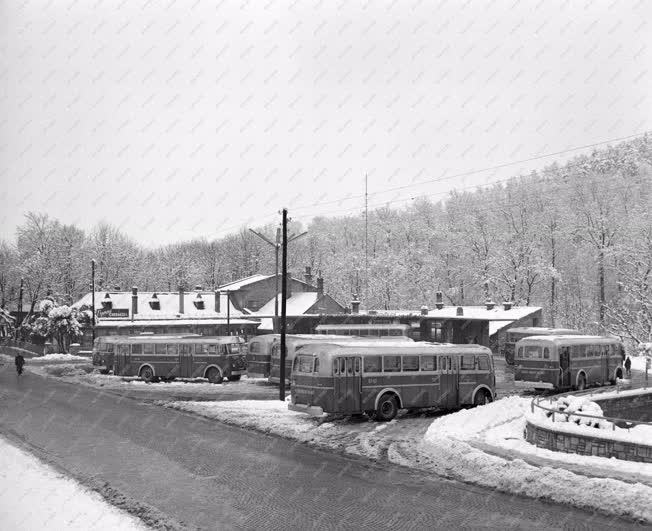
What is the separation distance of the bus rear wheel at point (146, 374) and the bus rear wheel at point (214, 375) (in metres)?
3.10

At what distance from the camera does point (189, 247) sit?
125 meters

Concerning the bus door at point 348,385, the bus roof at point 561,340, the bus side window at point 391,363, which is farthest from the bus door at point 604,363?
the bus door at point 348,385

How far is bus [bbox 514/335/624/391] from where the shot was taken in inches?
1340

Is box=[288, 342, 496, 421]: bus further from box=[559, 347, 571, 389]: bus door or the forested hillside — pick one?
the forested hillside

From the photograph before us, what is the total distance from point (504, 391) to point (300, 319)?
37.8m

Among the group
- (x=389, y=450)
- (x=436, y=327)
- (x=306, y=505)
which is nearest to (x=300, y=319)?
(x=436, y=327)

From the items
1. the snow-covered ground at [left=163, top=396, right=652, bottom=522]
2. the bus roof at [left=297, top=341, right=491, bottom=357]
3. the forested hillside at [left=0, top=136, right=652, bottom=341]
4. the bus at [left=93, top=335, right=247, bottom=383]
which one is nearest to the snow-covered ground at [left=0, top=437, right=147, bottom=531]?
the snow-covered ground at [left=163, top=396, right=652, bottom=522]

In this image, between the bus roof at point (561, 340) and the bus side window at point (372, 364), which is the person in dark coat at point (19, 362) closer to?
the bus side window at point (372, 364)

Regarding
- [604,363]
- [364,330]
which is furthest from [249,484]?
[364,330]

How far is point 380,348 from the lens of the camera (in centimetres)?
2494

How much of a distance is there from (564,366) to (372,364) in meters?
13.7

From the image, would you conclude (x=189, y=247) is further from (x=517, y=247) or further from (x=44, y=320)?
(x=517, y=247)

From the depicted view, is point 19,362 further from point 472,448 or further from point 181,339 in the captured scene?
point 472,448

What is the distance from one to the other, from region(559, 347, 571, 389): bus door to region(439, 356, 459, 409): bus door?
962 cm
